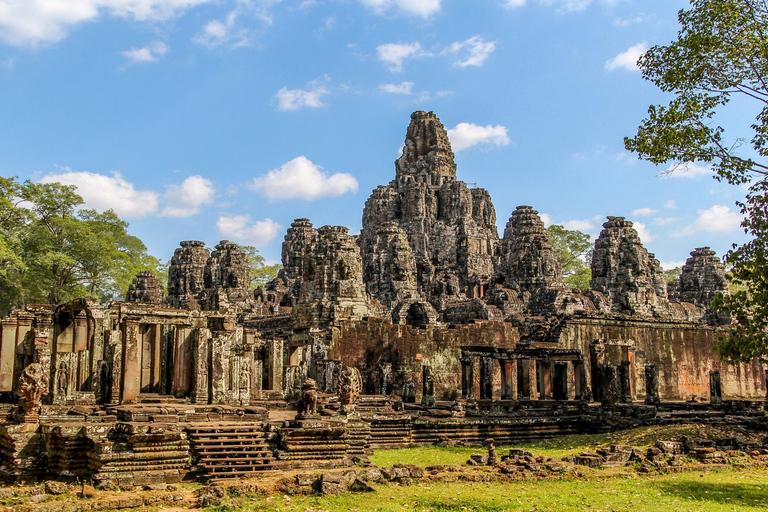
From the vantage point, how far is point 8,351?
21672mm

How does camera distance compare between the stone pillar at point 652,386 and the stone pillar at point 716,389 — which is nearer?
the stone pillar at point 652,386

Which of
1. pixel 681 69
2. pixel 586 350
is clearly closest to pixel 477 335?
pixel 586 350

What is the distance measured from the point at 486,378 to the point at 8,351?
14.5 m

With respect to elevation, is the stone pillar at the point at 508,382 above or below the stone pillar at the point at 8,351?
below

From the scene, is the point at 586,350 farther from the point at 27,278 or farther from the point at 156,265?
the point at 156,265

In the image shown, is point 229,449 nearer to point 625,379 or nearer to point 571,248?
point 625,379

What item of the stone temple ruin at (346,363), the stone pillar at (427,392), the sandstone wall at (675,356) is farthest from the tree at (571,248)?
the stone pillar at (427,392)

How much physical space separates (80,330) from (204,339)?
4783 millimetres

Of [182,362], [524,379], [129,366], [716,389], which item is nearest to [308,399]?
[129,366]

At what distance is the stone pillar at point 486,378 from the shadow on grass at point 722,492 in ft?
39.8

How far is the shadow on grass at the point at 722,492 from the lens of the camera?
1256cm

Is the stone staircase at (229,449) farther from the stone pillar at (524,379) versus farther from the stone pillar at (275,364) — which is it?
the stone pillar at (524,379)

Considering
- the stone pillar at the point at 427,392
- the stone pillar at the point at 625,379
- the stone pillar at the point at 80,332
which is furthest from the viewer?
the stone pillar at the point at 625,379

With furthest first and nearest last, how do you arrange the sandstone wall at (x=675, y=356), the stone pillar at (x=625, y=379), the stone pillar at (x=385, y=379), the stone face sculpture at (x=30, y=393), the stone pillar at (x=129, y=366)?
the sandstone wall at (x=675, y=356)
the stone pillar at (x=385, y=379)
the stone pillar at (x=625, y=379)
the stone pillar at (x=129, y=366)
the stone face sculpture at (x=30, y=393)
